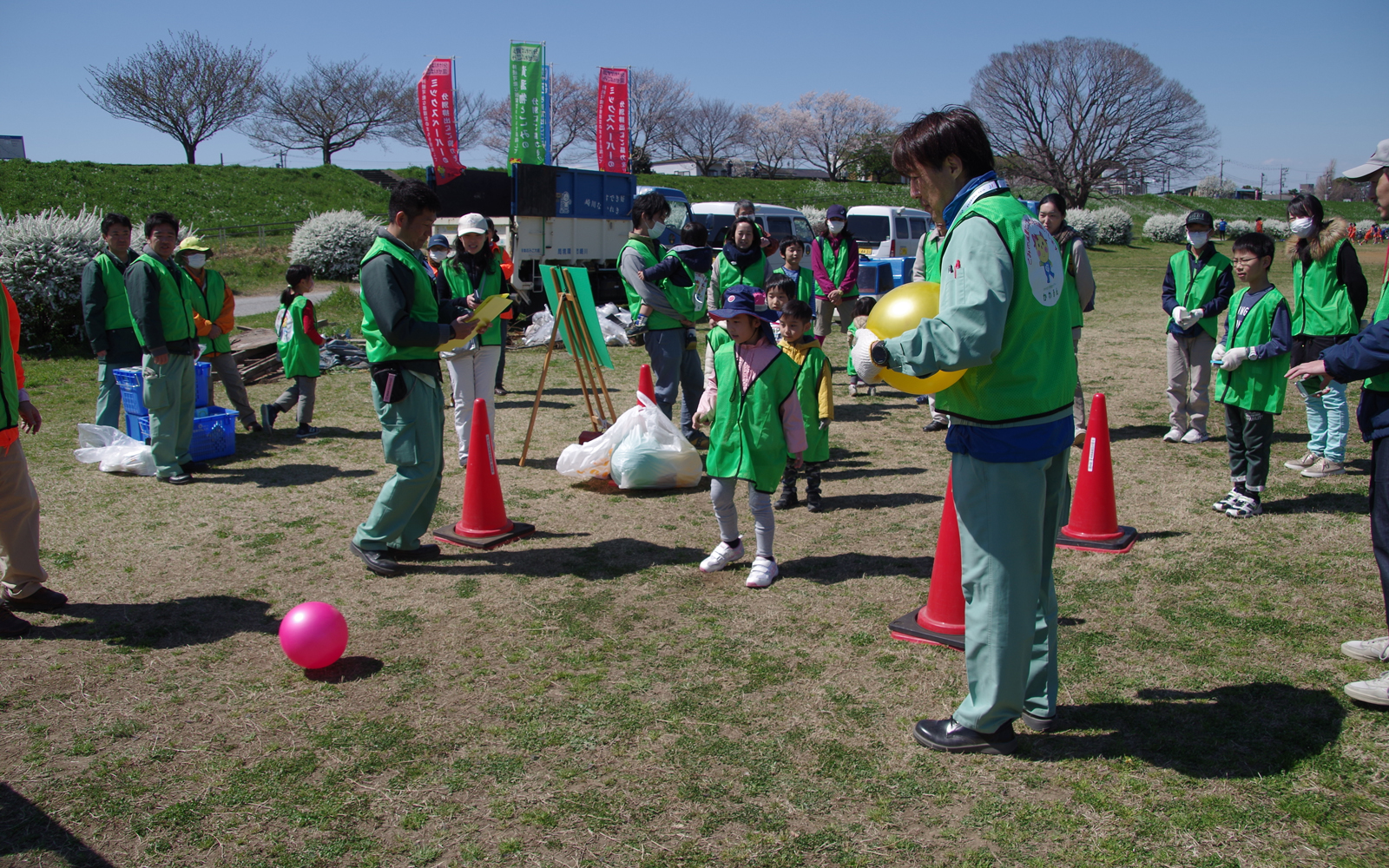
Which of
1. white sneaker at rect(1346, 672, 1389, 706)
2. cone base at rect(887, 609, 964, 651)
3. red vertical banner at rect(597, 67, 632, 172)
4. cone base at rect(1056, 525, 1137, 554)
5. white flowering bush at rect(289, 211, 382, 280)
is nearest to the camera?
white sneaker at rect(1346, 672, 1389, 706)

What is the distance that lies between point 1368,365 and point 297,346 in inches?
321

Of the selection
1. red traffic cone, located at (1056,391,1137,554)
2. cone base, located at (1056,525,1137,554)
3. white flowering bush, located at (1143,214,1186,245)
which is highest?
white flowering bush, located at (1143,214,1186,245)

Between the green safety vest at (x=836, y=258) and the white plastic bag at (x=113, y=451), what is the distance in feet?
23.8

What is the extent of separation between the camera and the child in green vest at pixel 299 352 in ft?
27.1

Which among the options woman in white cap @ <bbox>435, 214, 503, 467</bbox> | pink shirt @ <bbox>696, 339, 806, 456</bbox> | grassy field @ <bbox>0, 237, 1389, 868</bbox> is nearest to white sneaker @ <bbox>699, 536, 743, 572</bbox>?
grassy field @ <bbox>0, 237, 1389, 868</bbox>

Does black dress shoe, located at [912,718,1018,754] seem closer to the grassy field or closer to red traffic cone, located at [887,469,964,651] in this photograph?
the grassy field

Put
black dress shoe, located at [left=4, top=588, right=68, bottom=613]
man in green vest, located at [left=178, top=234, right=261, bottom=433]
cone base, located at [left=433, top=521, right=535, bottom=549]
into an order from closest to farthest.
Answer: black dress shoe, located at [left=4, top=588, right=68, bottom=613], cone base, located at [left=433, top=521, right=535, bottom=549], man in green vest, located at [left=178, top=234, right=261, bottom=433]

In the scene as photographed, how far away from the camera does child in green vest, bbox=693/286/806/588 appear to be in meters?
4.63

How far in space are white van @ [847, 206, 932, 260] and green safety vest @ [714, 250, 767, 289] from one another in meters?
13.6

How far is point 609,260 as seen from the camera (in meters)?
18.3

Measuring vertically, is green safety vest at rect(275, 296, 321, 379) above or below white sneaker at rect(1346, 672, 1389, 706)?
above

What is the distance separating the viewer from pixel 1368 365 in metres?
3.44

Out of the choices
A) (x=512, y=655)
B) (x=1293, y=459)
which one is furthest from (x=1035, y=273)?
(x=1293, y=459)

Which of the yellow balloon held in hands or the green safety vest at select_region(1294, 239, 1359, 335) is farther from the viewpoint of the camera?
the green safety vest at select_region(1294, 239, 1359, 335)
